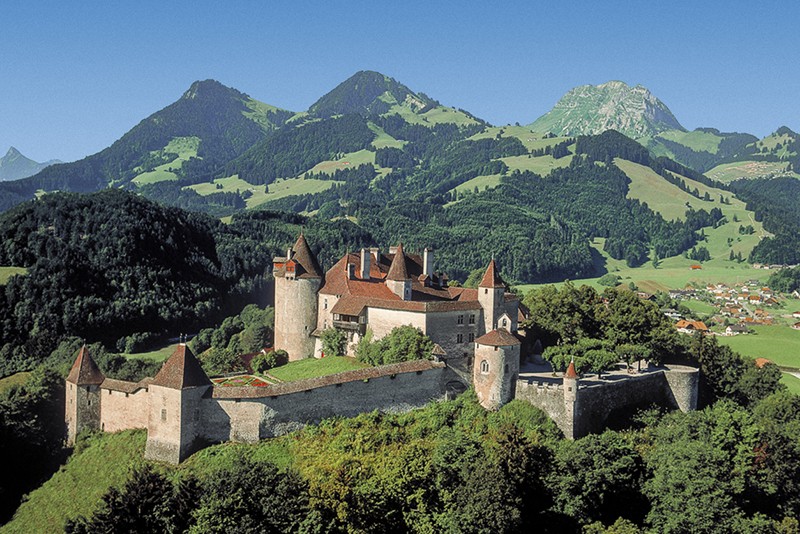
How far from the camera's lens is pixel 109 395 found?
181 feet

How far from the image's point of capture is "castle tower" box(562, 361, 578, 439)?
2042 inches

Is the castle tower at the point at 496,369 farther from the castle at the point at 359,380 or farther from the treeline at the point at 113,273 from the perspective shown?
the treeline at the point at 113,273

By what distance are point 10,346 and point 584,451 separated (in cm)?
8063

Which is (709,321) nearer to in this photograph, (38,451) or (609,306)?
(609,306)

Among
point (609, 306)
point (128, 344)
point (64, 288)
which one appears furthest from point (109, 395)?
point (64, 288)

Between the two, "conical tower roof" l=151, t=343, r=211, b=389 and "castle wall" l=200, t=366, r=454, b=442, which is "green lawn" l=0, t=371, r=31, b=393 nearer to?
"conical tower roof" l=151, t=343, r=211, b=389

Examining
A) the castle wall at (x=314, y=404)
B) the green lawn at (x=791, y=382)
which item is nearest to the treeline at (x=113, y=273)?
the castle wall at (x=314, y=404)

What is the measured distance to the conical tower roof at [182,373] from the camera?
4866 cm

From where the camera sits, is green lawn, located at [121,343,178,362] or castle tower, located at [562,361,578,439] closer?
castle tower, located at [562,361,578,439]

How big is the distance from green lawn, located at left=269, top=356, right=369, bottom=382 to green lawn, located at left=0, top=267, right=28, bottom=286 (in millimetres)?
69301

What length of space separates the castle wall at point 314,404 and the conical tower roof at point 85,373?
1119 centimetres

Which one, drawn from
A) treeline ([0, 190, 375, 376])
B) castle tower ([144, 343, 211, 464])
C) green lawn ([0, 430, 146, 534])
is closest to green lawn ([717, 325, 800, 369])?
treeline ([0, 190, 375, 376])

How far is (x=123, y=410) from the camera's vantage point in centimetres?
5422

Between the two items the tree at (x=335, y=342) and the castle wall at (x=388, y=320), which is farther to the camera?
the tree at (x=335, y=342)
